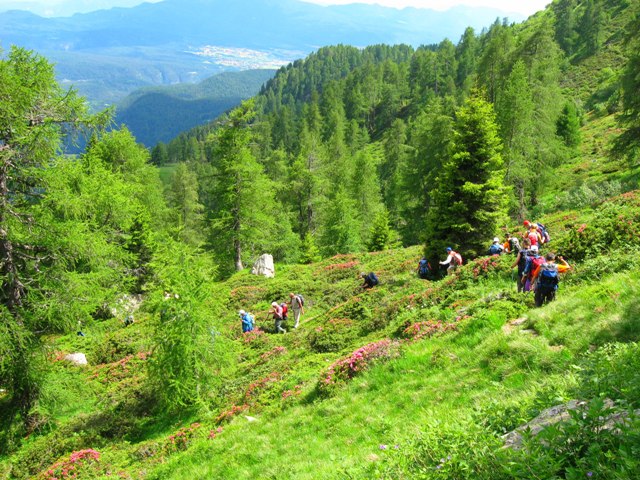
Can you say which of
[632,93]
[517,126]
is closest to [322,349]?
[517,126]

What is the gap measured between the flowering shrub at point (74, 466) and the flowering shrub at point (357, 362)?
7132 millimetres

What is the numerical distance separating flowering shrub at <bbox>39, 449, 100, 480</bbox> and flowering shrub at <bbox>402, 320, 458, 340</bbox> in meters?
9.83

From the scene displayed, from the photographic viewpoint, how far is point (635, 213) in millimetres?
13375

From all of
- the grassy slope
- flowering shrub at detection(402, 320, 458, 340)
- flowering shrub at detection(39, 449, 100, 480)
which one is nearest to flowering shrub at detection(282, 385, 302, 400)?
the grassy slope

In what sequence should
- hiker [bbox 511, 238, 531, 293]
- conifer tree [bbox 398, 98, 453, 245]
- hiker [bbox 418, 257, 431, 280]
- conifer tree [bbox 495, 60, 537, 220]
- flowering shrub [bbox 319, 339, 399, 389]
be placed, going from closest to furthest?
flowering shrub [bbox 319, 339, 399, 389] < hiker [bbox 511, 238, 531, 293] < hiker [bbox 418, 257, 431, 280] < conifer tree [bbox 495, 60, 537, 220] < conifer tree [bbox 398, 98, 453, 245]

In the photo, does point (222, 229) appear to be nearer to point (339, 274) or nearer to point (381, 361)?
point (339, 274)

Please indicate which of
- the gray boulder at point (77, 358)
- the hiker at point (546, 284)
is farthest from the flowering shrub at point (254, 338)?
the hiker at point (546, 284)

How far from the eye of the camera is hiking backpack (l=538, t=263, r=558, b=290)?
989cm

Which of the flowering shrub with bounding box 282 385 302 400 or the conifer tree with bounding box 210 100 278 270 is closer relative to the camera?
the flowering shrub with bounding box 282 385 302 400

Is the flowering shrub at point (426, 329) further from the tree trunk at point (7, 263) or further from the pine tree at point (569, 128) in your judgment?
the pine tree at point (569, 128)

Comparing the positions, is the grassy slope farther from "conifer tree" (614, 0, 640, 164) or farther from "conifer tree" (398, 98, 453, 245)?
"conifer tree" (398, 98, 453, 245)

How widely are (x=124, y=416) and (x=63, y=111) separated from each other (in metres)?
11.1

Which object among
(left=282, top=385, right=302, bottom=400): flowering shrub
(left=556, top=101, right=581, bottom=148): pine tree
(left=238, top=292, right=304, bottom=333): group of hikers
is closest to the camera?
(left=282, top=385, right=302, bottom=400): flowering shrub

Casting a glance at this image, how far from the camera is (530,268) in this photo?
11.8m
